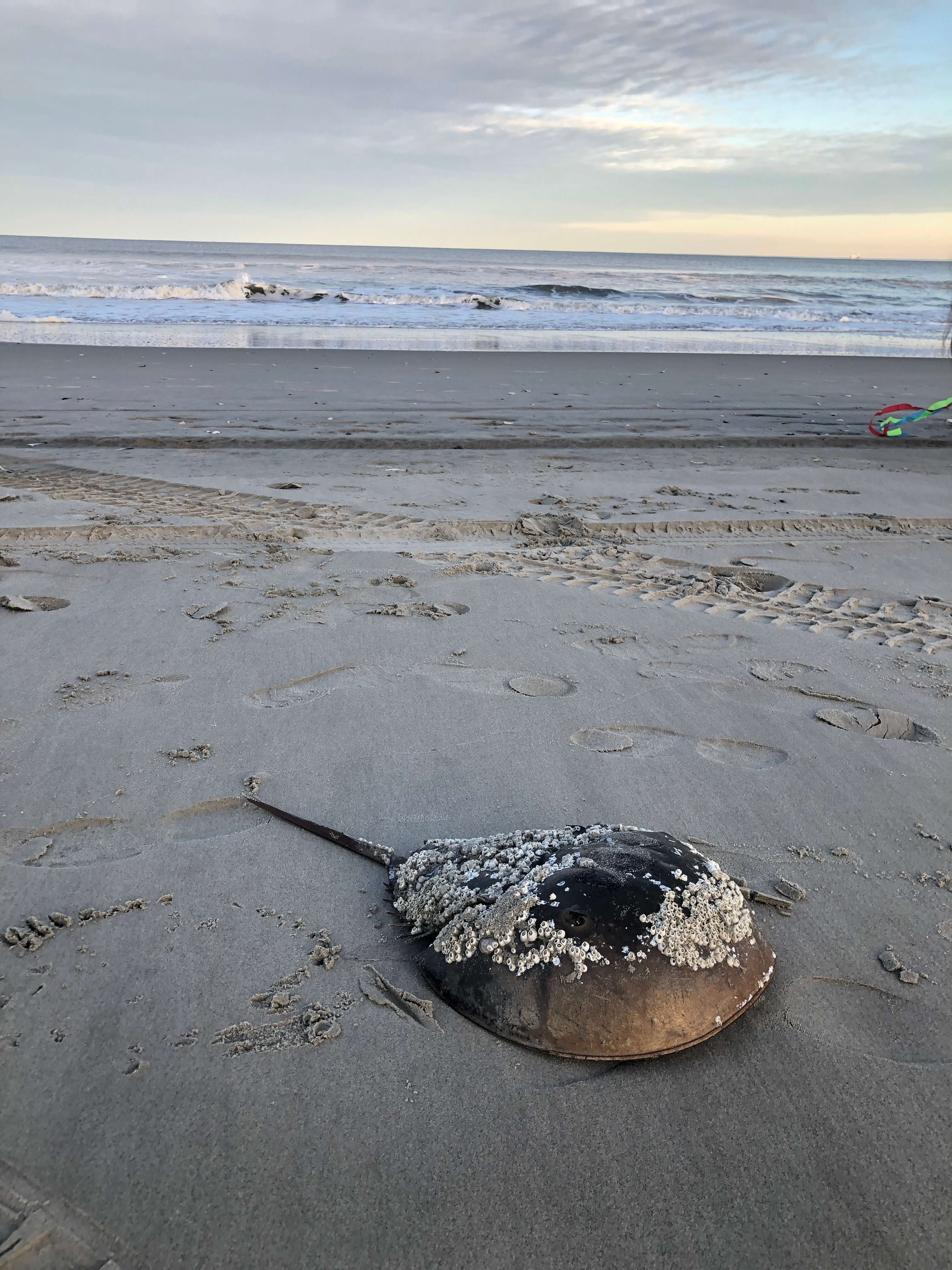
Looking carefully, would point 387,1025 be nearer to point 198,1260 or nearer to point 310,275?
point 198,1260

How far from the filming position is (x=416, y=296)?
79.4 feet

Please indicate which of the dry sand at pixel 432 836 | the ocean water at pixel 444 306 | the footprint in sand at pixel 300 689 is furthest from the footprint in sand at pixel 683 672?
the ocean water at pixel 444 306

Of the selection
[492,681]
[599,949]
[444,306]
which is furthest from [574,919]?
[444,306]

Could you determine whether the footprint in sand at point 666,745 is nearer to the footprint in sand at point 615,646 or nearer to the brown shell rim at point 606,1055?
the footprint in sand at point 615,646

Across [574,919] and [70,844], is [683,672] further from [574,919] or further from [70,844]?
[70,844]

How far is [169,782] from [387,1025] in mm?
995

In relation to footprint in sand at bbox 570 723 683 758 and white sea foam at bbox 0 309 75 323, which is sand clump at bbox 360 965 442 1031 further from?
white sea foam at bbox 0 309 75 323

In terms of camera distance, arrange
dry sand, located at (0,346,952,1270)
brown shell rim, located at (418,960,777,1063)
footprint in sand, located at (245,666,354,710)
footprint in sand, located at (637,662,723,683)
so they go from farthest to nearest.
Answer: footprint in sand, located at (637,662,723,683) < footprint in sand, located at (245,666,354,710) < brown shell rim, located at (418,960,777,1063) < dry sand, located at (0,346,952,1270)

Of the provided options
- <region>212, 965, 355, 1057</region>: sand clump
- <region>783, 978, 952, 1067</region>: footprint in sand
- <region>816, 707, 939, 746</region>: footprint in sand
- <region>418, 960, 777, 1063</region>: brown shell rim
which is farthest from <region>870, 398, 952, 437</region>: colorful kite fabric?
<region>212, 965, 355, 1057</region>: sand clump

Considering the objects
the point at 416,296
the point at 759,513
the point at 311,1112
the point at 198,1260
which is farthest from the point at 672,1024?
the point at 416,296

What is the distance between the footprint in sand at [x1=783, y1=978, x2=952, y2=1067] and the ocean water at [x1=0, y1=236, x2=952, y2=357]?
517 inches

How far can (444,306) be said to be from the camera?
73.6 ft

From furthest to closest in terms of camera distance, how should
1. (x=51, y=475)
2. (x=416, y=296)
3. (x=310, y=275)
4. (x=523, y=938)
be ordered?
(x=310, y=275), (x=416, y=296), (x=51, y=475), (x=523, y=938)

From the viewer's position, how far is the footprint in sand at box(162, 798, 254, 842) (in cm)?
203
